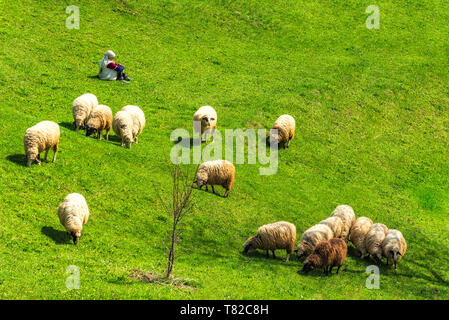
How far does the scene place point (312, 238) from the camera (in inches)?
787

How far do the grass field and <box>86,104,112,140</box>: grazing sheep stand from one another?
2.16 feet

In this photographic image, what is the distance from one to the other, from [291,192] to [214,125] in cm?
570

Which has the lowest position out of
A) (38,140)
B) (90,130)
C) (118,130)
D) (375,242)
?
(375,242)

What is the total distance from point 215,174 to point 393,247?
26.2 feet

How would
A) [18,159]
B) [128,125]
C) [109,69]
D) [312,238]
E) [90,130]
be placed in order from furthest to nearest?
[109,69], [128,125], [90,130], [18,159], [312,238]

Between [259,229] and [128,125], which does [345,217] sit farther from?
[128,125]

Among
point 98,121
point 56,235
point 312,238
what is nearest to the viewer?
point 56,235

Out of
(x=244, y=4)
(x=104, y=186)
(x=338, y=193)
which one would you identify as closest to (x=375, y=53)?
(x=244, y=4)

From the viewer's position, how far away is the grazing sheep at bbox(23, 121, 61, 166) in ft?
68.9

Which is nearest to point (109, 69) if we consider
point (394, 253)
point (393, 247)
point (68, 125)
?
point (68, 125)

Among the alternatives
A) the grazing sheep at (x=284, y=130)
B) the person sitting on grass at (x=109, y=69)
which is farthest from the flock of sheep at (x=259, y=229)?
the person sitting on grass at (x=109, y=69)

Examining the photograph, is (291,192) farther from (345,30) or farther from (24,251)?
(345,30)

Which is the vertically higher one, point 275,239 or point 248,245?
point 275,239

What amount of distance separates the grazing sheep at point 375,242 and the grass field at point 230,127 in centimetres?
44
